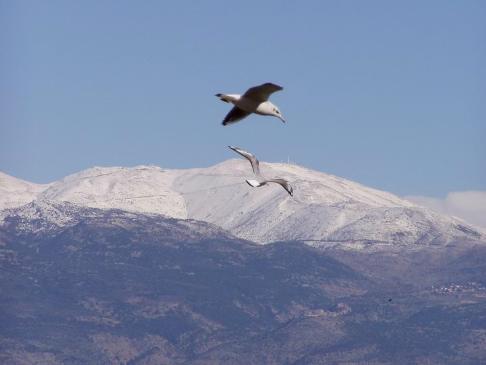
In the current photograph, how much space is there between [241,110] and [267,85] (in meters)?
1.63

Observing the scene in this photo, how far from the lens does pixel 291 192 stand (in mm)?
28328

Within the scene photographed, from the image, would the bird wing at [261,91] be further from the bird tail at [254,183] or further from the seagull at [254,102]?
the bird tail at [254,183]

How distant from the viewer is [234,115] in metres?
A: 29.0

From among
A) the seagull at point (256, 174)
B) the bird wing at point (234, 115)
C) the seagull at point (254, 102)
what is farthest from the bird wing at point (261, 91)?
the seagull at point (256, 174)

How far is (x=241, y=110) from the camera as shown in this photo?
1132 inches

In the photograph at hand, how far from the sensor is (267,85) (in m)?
27.3

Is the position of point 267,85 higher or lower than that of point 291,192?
higher

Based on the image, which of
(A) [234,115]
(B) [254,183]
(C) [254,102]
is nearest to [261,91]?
(C) [254,102]

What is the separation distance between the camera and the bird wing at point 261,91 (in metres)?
27.1

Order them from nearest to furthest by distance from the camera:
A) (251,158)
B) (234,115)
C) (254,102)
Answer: (251,158) < (254,102) < (234,115)

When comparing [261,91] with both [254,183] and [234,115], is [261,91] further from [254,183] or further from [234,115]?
[254,183]

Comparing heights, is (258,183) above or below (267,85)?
below

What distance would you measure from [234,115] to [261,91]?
1.38m

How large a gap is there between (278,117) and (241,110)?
3.50 feet
